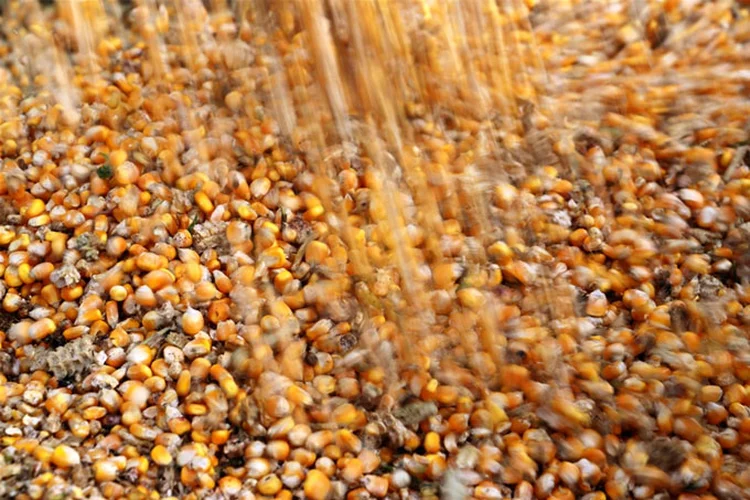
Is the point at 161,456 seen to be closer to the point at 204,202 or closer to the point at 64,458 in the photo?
the point at 64,458

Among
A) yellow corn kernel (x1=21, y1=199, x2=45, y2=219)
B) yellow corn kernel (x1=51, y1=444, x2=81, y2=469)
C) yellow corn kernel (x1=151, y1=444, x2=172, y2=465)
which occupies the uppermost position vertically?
yellow corn kernel (x1=21, y1=199, x2=45, y2=219)

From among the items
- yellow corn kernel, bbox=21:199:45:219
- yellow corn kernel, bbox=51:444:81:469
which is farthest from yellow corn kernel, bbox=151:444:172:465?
yellow corn kernel, bbox=21:199:45:219

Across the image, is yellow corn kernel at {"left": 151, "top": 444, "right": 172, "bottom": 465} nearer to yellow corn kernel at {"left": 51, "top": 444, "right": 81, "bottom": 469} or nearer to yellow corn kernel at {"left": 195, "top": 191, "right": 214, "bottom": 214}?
yellow corn kernel at {"left": 51, "top": 444, "right": 81, "bottom": 469}

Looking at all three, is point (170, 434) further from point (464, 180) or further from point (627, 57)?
point (627, 57)

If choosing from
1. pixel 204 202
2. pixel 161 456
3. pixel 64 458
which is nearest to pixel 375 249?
pixel 204 202

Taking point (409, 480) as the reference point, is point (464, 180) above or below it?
above

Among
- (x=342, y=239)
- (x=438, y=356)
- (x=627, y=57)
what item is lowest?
(x=438, y=356)

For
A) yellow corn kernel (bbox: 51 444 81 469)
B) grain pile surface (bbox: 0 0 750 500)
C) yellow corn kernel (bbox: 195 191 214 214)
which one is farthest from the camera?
yellow corn kernel (bbox: 195 191 214 214)

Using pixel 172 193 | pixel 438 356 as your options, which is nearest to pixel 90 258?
pixel 172 193

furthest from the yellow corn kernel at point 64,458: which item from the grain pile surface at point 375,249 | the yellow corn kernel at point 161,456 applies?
the yellow corn kernel at point 161,456
